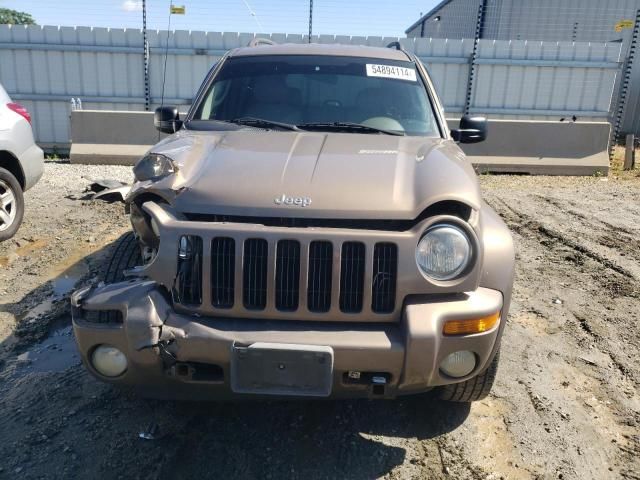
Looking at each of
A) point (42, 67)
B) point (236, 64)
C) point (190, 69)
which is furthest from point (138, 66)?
point (236, 64)

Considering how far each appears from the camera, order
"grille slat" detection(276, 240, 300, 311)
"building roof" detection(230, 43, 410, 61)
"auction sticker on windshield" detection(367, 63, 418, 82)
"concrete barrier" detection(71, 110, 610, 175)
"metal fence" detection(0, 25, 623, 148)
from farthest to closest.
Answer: "metal fence" detection(0, 25, 623, 148), "concrete barrier" detection(71, 110, 610, 175), "building roof" detection(230, 43, 410, 61), "auction sticker on windshield" detection(367, 63, 418, 82), "grille slat" detection(276, 240, 300, 311)

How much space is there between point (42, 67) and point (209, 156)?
37.4 feet

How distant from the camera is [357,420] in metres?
2.97

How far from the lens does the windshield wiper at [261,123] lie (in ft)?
11.6

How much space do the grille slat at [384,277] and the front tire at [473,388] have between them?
0.70 metres

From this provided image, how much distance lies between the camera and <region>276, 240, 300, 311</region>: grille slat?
2.36 meters

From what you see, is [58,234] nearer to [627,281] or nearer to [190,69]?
[627,281]

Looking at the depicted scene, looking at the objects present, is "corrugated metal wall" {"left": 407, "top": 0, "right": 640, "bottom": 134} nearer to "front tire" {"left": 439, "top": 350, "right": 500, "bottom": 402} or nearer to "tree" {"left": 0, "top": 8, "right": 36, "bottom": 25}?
"front tire" {"left": 439, "top": 350, "right": 500, "bottom": 402}

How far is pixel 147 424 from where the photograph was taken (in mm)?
2887

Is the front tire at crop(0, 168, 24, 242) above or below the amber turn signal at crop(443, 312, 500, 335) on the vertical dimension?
below

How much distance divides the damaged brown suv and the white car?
3.70m

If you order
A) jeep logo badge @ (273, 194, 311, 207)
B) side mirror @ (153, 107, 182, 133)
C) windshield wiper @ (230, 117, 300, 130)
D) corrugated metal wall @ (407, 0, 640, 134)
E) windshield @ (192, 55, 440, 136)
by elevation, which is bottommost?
jeep logo badge @ (273, 194, 311, 207)

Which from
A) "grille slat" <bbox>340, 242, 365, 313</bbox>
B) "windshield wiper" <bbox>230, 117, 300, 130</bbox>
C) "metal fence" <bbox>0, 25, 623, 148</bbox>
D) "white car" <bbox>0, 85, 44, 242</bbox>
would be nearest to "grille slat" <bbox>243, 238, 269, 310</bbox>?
"grille slat" <bbox>340, 242, 365, 313</bbox>

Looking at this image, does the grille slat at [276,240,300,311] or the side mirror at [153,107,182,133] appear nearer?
the grille slat at [276,240,300,311]
